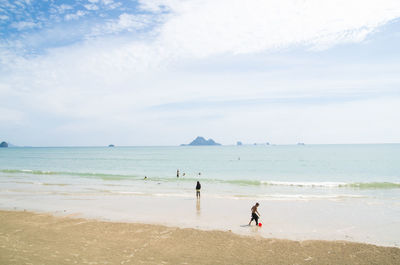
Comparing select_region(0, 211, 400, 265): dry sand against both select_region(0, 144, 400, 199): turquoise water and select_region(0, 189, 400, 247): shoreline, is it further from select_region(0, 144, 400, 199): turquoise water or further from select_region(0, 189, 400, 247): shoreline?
select_region(0, 144, 400, 199): turquoise water

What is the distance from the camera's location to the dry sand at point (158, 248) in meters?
10.4

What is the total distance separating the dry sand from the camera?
34.0 ft

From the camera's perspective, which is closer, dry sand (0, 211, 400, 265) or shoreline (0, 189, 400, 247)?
dry sand (0, 211, 400, 265)

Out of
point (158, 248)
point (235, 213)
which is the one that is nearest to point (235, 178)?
point (235, 213)

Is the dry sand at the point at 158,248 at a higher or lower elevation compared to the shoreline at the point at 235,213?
higher

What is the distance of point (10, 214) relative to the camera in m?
17.6

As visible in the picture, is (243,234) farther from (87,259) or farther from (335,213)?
(335,213)

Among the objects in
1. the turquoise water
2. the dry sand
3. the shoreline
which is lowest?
the turquoise water

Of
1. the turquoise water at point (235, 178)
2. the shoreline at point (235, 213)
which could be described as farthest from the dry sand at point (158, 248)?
the turquoise water at point (235, 178)

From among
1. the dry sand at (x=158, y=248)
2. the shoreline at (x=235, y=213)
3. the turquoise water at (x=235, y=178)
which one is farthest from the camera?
the turquoise water at (x=235, y=178)

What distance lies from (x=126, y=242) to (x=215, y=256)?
4069mm

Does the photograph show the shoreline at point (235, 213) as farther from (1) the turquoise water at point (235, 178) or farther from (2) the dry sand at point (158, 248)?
(1) the turquoise water at point (235, 178)

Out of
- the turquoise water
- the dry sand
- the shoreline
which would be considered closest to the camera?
the dry sand

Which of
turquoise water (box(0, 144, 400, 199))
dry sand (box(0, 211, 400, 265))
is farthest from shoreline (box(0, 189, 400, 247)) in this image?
turquoise water (box(0, 144, 400, 199))
